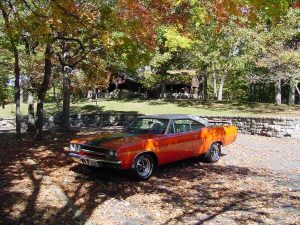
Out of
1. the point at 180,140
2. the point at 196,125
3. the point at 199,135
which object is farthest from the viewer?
the point at 196,125

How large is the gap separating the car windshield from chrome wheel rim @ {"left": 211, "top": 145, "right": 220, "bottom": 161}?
2.21m

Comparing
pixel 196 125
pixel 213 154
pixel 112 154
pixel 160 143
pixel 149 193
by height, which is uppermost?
pixel 196 125

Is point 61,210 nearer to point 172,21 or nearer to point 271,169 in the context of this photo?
point 271,169

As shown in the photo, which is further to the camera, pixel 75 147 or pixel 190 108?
pixel 190 108

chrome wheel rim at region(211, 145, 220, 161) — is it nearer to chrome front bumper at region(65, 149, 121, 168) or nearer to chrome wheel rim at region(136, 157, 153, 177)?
chrome wheel rim at region(136, 157, 153, 177)

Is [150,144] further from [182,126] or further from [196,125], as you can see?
[196,125]

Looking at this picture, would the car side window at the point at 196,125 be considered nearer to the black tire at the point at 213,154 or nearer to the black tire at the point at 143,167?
the black tire at the point at 213,154

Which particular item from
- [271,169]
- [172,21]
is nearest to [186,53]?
[172,21]

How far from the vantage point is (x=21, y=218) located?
5984 millimetres

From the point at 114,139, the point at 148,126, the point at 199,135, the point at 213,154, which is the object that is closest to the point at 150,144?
the point at 114,139

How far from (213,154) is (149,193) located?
4.04 meters

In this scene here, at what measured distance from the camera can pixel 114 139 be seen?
8945mm

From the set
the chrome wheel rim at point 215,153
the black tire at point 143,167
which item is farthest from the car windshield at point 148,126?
the chrome wheel rim at point 215,153

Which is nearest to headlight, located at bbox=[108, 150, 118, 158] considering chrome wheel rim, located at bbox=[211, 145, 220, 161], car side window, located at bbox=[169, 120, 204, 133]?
car side window, located at bbox=[169, 120, 204, 133]
